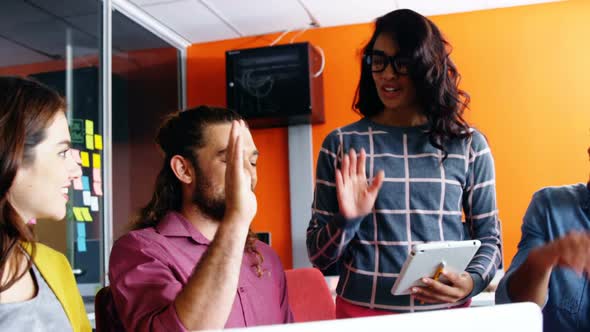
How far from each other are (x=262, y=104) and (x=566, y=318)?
3.04 metres

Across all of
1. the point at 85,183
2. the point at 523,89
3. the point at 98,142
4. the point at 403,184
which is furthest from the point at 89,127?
the point at 523,89

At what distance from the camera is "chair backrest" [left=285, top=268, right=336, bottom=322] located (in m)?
1.96

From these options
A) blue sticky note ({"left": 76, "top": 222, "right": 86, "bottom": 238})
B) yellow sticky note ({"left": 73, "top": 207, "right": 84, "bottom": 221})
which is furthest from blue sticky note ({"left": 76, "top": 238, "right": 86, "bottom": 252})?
yellow sticky note ({"left": 73, "top": 207, "right": 84, "bottom": 221})

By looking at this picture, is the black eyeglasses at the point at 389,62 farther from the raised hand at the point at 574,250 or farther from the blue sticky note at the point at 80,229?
the blue sticky note at the point at 80,229

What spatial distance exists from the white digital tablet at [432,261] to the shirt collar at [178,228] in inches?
18.9

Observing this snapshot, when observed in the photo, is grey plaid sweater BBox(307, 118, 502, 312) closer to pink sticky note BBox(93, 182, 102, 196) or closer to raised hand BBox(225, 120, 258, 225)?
raised hand BBox(225, 120, 258, 225)

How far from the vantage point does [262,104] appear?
419 cm

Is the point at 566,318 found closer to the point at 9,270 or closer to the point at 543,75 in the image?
the point at 9,270

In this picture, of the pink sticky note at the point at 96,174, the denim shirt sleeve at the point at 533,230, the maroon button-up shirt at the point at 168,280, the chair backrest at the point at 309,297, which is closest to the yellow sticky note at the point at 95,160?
the pink sticky note at the point at 96,174

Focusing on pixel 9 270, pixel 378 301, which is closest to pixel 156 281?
pixel 9 270

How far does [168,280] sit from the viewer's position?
1223 mm

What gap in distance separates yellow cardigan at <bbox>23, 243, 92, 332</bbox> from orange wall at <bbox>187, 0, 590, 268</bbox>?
2886 millimetres

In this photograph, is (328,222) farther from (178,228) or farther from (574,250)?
(574,250)

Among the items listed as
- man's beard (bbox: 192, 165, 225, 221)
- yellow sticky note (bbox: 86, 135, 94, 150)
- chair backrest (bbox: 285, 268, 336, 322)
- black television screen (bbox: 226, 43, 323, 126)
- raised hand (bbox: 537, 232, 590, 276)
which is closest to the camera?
raised hand (bbox: 537, 232, 590, 276)
